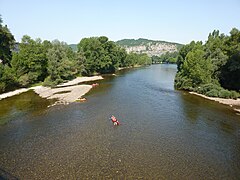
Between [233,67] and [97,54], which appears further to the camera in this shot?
[97,54]

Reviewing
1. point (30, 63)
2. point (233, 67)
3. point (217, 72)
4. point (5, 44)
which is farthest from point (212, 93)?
point (5, 44)

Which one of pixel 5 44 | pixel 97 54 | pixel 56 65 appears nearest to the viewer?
pixel 5 44

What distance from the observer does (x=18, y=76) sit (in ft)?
183

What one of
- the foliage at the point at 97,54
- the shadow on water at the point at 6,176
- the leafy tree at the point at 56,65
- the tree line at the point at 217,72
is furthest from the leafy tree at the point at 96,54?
the shadow on water at the point at 6,176

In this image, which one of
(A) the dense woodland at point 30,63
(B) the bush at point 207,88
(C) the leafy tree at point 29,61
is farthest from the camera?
(C) the leafy tree at point 29,61

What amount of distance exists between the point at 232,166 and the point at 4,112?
36851 millimetres

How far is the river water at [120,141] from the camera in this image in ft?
60.4

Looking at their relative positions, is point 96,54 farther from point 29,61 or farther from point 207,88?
point 207,88

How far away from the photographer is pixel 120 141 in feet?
79.6

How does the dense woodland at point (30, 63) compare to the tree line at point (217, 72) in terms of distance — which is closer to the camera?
the tree line at point (217, 72)

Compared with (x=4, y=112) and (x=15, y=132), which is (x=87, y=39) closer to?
(x=4, y=112)

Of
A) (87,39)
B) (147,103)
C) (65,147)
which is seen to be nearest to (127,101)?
(147,103)

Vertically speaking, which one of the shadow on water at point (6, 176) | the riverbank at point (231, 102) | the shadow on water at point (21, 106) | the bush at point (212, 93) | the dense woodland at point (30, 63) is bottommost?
the riverbank at point (231, 102)

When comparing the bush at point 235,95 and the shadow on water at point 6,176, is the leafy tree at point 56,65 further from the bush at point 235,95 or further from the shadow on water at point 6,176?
the bush at point 235,95
